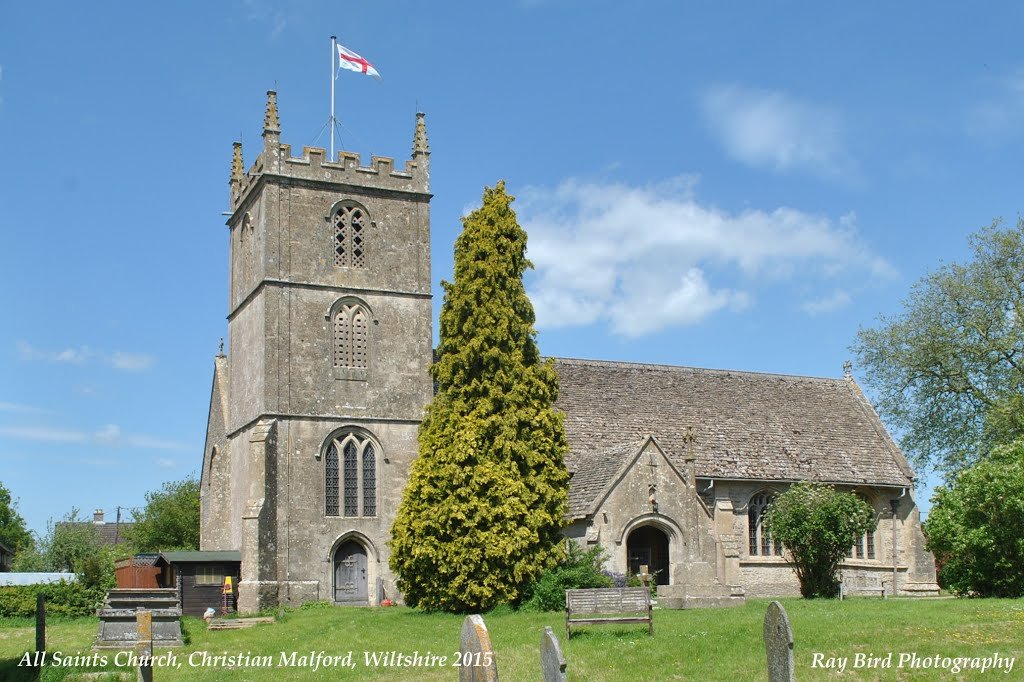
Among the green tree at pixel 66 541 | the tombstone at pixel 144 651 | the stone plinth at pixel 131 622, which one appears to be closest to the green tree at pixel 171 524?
the green tree at pixel 66 541

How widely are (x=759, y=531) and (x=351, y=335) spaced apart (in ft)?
49.6

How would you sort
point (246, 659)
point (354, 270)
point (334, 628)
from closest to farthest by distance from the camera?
point (246, 659), point (334, 628), point (354, 270)

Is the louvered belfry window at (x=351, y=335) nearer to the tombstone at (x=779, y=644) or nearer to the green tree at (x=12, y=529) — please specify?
the tombstone at (x=779, y=644)

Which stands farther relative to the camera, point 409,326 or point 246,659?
point 409,326

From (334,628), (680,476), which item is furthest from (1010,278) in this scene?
(334,628)

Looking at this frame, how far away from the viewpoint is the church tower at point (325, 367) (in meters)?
34.9

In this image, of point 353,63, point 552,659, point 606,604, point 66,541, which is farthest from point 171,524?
point 552,659

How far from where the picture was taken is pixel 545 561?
2945cm

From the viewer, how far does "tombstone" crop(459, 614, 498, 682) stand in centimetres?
993

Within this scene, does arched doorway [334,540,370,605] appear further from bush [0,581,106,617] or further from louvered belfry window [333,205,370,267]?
louvered belfry window [333,205,370,267]

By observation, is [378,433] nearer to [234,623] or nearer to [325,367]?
[325,367]

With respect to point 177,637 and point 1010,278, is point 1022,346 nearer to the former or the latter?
point 1010,278

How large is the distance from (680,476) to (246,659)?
48.0 feet

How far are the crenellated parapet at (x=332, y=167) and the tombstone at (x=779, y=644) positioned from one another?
2757 centimetres
